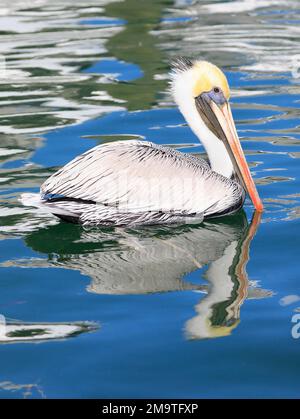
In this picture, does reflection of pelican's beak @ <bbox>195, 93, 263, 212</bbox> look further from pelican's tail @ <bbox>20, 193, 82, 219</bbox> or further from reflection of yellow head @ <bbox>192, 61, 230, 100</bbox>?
pelican's tail @ <bbox>20, 193, 82, 219</bbox>

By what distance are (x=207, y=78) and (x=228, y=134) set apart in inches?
13.4

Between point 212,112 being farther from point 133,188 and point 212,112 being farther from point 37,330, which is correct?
point 37,330

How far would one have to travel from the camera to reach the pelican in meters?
5.40

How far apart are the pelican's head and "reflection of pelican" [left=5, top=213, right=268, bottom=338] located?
0.93ft

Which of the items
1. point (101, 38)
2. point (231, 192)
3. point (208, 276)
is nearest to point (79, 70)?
point (101, 38)

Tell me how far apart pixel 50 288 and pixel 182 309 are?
0.67 metres

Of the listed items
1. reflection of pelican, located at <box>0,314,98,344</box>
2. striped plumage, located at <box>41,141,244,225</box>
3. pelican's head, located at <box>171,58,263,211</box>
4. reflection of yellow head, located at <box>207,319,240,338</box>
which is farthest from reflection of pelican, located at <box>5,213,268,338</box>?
reflection of pelican, located at <box>0,314,98,344</box>

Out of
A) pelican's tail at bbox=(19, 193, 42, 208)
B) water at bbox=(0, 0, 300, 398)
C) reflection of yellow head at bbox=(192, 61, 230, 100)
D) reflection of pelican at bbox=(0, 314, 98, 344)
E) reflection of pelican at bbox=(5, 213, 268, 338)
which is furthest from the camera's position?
reflection of yellow head at bbox=(192, 61, 230, 100)

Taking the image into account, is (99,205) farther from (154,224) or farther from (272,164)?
(272,164)

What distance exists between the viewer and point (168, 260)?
5.12m

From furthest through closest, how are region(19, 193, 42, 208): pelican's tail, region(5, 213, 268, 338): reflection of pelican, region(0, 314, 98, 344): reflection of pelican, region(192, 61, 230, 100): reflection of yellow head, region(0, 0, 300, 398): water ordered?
1. region(192, 61, 230, 100): reflection of yellow head
2. region(19, 193, 42, 208): pelican's tail
3. region(5, 213, 268, 338): reflection of pelican
4. region(0, 314, 98, 344): reflection of pelican
5. region(0, 0, 300, 398): water

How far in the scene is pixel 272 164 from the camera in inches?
265

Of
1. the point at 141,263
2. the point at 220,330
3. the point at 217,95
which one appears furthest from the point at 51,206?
the point at 220,330

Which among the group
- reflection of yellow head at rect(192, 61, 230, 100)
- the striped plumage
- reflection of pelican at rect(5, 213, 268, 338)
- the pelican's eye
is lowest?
reflection of pelican at rect(5, 213, 268, 338)
